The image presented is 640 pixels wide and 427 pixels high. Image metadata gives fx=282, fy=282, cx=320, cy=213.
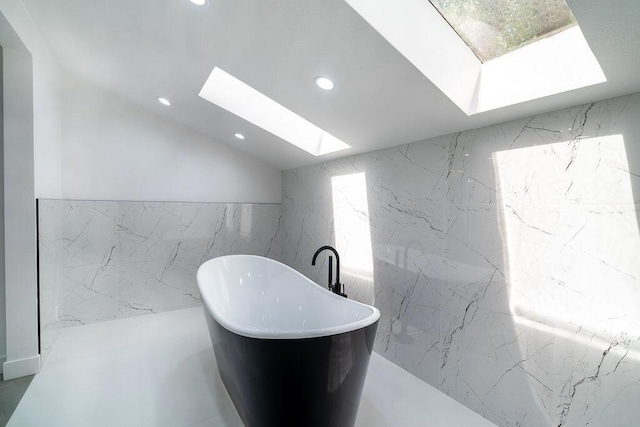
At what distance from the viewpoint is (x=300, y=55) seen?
167 cm

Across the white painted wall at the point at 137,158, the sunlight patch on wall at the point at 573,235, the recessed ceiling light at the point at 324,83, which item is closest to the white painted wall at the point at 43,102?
the white painted wall at the point at 137,158

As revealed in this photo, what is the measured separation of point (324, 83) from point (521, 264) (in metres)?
1.63

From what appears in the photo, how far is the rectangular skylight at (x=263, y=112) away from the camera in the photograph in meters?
2.70

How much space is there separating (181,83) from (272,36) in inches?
51.9

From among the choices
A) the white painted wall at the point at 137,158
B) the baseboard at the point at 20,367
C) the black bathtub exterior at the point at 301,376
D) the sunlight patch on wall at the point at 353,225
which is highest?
the white painted wall at the point at 137,158

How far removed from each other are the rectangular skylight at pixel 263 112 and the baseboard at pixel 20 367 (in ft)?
8.37

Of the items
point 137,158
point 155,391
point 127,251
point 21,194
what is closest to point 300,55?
point 21,194

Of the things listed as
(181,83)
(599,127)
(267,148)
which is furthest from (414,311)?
(181,83)

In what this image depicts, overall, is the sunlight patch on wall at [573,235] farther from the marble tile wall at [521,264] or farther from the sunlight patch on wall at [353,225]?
the sunlight patch on wall at [353,225]

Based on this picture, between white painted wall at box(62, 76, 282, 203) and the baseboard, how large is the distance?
160 cm

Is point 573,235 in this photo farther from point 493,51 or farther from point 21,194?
point 21,194

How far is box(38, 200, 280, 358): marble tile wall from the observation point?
2.83 meters

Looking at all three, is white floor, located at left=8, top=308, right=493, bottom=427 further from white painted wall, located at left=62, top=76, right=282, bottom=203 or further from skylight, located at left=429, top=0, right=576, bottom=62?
skylight, located at left=429, top=0, right=576, bottom=62

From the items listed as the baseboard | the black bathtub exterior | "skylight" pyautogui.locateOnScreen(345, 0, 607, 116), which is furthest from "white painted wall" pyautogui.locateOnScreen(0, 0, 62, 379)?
"skylight" pyautogui.locateOnScreen(345, 0, 607, 116)
